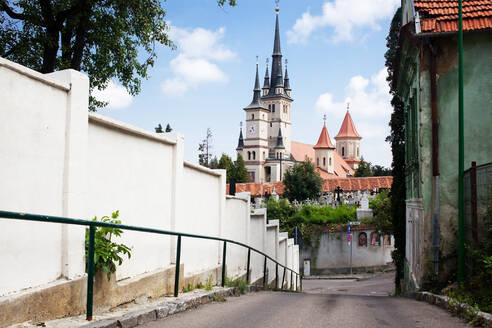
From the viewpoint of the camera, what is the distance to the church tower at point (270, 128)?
122312 mm

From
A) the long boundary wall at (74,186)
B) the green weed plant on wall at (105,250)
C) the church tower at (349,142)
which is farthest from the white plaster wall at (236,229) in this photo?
the church tower at (349,142)

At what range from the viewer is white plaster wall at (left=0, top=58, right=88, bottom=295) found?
443 centimetres

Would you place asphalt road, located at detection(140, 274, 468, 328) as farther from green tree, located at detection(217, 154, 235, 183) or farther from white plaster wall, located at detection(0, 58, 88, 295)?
green tree, located at detection(217, 154, 235, 183)

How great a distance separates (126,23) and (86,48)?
1778 millimetres

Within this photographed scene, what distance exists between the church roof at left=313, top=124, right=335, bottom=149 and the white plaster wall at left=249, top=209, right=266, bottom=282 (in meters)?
115

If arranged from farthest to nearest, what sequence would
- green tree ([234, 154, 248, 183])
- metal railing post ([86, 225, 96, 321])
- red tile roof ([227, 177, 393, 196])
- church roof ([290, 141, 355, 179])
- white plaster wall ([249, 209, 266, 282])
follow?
church roof ([290, 141, 355, 179])
green tree ([234, 154, 248, 183])
red tile roof ([227, 177, 393, 196])
white plaster wall ([249, 209, 266, 282])
metal railing post ([86, 225, 96, 321])

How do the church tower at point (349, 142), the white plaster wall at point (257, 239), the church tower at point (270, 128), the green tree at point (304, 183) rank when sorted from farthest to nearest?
the church tower at point (349, 142) < the church tower at point (270, 128) < the green tree at point (304, 183) < the white plaster wall at point (257, 239)

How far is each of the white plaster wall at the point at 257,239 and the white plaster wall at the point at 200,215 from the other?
175 inches

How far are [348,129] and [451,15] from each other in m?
143

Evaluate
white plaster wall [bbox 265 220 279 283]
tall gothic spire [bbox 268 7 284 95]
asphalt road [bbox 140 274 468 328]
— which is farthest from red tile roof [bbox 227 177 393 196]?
tall gothic spire [bbox 268 7 284 95]

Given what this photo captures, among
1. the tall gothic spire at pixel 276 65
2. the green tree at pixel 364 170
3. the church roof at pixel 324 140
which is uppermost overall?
the tall gothic spire at pixel 276 65

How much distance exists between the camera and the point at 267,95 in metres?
136

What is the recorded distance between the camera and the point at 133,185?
6945 mm

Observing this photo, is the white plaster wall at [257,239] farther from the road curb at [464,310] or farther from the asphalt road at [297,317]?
the asphalt road at [297,317]
